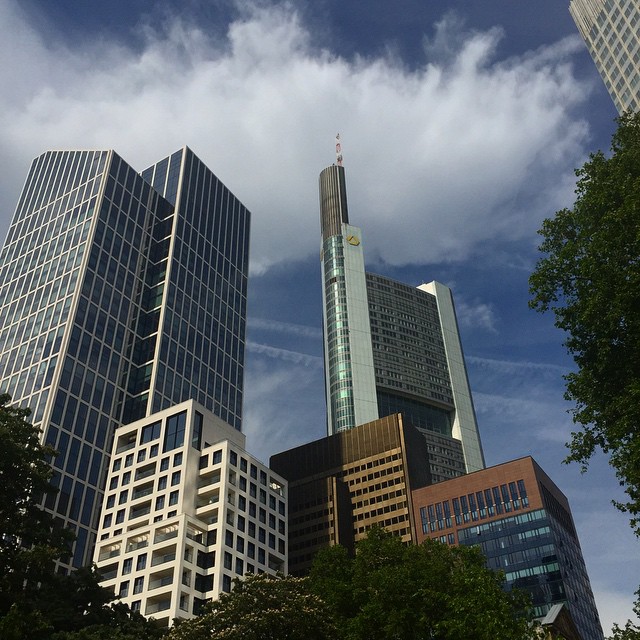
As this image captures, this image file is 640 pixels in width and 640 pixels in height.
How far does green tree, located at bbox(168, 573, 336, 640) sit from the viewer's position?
4312 cm

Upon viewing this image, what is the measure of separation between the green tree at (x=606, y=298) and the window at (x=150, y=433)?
243 ft

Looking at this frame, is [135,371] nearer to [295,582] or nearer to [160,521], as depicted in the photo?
[160,521]

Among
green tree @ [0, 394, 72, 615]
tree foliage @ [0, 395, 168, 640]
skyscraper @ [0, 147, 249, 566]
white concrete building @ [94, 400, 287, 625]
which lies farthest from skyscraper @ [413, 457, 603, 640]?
green tree @ [0, 394, 72, 615]

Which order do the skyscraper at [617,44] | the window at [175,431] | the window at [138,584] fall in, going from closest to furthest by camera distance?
the window at [138,584] → the window at [175,431] → the skyscraper at [617,44]

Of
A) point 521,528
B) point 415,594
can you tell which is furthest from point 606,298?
point 521,528

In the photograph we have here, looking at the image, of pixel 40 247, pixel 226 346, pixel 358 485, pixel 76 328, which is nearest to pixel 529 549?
pixel 358 485

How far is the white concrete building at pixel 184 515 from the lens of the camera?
285 feet

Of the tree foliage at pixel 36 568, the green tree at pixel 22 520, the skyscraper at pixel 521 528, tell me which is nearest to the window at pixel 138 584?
the tree foliage at pixel 36 568

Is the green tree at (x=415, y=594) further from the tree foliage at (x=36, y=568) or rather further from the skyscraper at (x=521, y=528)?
the skyscraper at (x=521, y=528)

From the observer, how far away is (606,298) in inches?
1585

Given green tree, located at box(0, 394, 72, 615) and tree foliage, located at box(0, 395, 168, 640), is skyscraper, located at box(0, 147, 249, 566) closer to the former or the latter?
tree foliage, located at box(0, 395, 168, 640)

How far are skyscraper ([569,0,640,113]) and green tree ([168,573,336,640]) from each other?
351 ft

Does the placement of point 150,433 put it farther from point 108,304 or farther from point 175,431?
point 108,304

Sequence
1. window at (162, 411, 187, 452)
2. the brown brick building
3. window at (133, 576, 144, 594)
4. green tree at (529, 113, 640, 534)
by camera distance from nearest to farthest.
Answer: green tree at (529, 113, 640, 534), window at (133, 576, 144, 594), window at (162, 411, 187, 452), the brown brick building
